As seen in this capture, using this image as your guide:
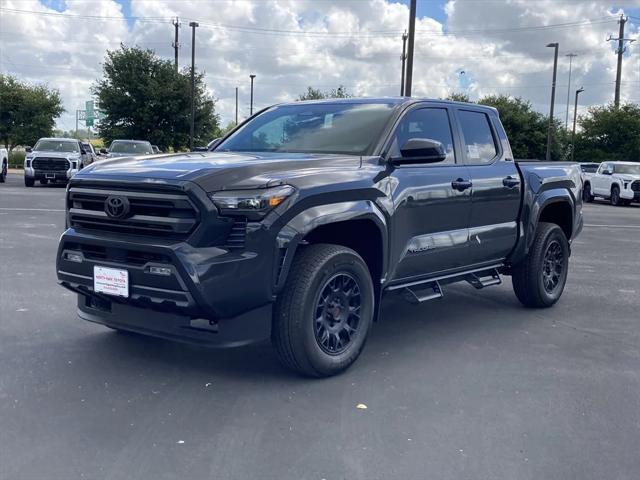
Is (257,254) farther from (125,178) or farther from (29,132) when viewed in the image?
(29,132)

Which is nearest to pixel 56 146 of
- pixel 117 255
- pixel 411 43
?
pixel 411 43

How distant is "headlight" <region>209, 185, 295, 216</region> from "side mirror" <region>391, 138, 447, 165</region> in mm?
1281

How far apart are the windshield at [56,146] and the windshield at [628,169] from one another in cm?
1931

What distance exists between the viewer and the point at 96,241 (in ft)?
14.5

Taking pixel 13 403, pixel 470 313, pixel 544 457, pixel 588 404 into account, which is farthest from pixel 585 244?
pixel 13 403

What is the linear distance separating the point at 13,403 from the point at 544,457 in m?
2.97

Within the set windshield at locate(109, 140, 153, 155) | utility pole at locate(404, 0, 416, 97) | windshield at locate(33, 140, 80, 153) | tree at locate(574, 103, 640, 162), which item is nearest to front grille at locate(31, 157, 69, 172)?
windshield at locate(33, 140, 80, 153)

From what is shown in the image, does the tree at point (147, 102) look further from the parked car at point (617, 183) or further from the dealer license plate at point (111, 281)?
the dealer license plate at point (111, 281)

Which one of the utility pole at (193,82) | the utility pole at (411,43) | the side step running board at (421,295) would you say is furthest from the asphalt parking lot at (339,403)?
the utility pole at (193,82)

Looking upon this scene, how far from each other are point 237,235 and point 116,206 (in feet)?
2.68

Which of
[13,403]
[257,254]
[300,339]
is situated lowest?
[13,403]

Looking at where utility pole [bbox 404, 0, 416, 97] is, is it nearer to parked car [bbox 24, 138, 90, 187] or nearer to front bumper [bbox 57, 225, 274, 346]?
parked car [bbox 24, 138, 90, 187]

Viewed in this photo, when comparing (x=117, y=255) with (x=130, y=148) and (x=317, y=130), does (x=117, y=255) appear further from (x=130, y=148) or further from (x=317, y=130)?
(x=130, y=148)

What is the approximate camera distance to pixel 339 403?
4223 millimetres
